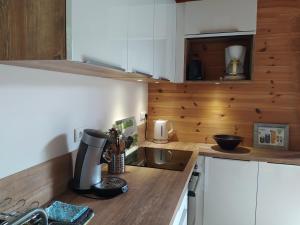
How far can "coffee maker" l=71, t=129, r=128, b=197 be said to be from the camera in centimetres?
133

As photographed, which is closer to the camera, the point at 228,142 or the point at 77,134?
the point at 77,134

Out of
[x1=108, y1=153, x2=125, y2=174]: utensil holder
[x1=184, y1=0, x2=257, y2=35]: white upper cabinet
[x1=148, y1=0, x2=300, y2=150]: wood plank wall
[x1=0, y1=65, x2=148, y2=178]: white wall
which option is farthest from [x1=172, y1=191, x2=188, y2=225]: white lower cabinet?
[x1=184, y1=0, x2=257, y2=35]: white upper cabinet

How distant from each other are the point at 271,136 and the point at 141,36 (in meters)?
1.69

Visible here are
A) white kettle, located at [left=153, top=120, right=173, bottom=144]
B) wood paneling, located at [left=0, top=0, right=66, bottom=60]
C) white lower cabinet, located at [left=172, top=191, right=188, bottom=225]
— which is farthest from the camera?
white kettle, located at [left=153, top=120, right=173, bottom=144]

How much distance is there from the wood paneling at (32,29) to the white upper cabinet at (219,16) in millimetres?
1774

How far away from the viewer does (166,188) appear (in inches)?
56.0

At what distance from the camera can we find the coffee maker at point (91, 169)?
1327mm

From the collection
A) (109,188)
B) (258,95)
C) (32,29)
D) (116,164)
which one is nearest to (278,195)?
(258,95)

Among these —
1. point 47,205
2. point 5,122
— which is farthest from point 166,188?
point 5,122

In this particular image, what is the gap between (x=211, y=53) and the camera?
8.59 ft

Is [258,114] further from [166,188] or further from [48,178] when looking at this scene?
[48,178]

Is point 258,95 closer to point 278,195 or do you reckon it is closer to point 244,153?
point 244,153

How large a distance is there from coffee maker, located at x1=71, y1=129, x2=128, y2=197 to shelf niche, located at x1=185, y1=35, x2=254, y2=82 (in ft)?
4.55

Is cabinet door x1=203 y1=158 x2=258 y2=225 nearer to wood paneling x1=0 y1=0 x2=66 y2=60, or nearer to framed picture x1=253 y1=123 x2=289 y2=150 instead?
framed picture x1=253 y1=123 x2=289 y2=150
